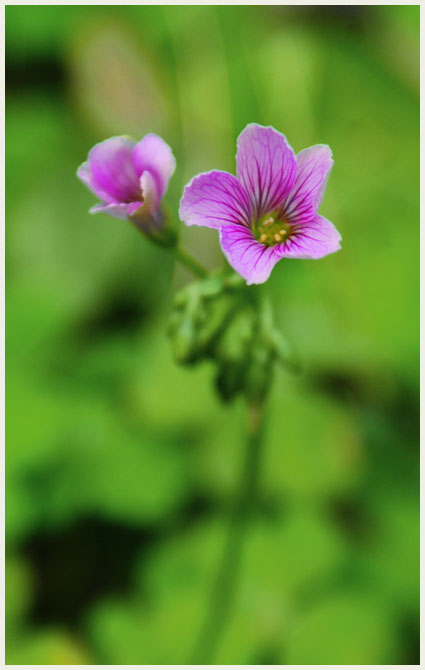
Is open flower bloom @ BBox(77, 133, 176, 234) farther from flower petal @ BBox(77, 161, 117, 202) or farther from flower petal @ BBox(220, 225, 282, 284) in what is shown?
flower petal @ BBox(220, 225, 282, 284)

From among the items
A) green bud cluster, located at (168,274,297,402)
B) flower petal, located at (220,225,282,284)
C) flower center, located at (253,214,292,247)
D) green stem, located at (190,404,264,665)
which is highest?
flower center, located at (253,214,292,247)

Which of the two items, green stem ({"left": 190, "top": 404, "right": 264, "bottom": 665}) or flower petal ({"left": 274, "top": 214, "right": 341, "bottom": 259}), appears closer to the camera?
flower petal ({"left": 274, "top": 214, "right": 341, "bottom": 259})

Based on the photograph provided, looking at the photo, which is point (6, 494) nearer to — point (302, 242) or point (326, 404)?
point (326, 404)

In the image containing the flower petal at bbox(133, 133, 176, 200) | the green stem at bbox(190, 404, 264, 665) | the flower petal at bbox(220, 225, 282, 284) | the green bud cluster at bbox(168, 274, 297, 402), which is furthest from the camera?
the green stem at bbox(190, 404, 264, 665)

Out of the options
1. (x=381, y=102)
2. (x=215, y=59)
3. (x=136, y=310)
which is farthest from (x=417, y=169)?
(x=136, y=310)

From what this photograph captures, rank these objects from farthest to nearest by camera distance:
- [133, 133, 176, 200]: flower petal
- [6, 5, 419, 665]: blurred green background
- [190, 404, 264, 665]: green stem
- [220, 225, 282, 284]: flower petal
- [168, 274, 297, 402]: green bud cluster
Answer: [6, 5, 419, 665]: blurred green background → [190, 404, 264, 665]: green stem → [168, 274, 297, 402]: green bud cluster → [133, 133, 176, 200]: flower petal → [220, 225, 282, 284]: flower petal

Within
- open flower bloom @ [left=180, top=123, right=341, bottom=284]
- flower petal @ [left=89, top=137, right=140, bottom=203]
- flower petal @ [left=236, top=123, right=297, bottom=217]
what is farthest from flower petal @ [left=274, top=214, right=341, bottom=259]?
flower petal @ [left=89, top=137, right=140, bottom=203]

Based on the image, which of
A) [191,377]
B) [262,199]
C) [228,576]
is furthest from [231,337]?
[191,377]
